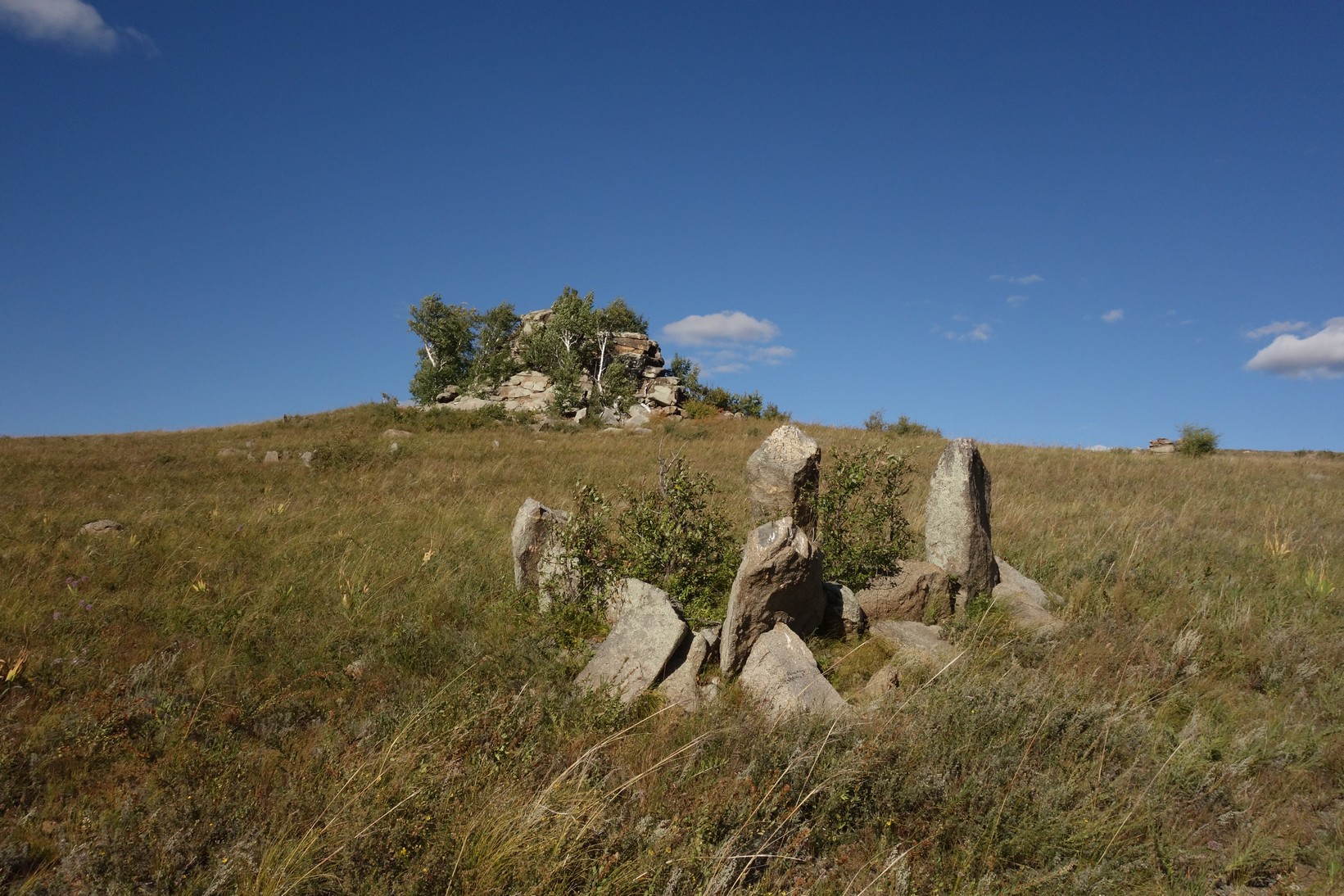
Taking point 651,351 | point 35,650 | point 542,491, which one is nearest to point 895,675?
point 35,650

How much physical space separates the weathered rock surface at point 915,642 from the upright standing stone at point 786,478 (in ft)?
4.17

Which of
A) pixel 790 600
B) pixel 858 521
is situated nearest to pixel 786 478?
pixel 858 521

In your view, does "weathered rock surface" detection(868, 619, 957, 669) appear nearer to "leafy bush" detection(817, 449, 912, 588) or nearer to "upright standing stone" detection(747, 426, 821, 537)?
"leafy bush" detection(817, 449, 912, 588)

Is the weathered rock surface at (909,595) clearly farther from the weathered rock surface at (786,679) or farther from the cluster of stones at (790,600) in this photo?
the weathered rock surface at (786,679)

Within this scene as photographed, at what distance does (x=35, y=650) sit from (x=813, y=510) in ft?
24.8

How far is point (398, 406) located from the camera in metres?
31.4

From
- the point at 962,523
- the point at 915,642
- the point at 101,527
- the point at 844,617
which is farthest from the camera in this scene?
the point at 101,527

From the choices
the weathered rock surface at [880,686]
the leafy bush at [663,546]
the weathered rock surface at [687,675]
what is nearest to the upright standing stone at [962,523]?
the weathered rock surface at [880,686]

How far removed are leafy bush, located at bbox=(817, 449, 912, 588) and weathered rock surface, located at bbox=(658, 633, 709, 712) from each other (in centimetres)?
212

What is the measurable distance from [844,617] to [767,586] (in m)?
1.46

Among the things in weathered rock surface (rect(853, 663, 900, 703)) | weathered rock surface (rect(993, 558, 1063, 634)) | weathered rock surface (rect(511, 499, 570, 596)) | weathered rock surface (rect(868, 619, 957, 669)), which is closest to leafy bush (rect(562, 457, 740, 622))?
weathered rock surface (rect(511, 499, 570, 596))

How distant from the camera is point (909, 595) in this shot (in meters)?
7.58

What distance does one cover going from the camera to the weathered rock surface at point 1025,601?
7.64 m

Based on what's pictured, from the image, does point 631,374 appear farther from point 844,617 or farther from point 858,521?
point 844,617
